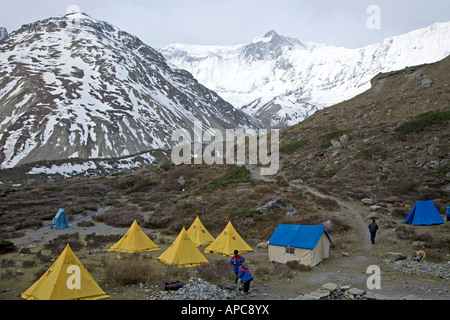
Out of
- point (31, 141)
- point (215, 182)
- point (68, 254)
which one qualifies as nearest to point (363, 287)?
point (68, 254)

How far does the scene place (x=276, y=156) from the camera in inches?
1922

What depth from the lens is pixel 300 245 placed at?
18.1 m

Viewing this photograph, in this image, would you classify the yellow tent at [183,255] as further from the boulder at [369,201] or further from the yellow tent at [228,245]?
the boulder at [369,201]

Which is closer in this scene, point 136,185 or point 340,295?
point 340,295


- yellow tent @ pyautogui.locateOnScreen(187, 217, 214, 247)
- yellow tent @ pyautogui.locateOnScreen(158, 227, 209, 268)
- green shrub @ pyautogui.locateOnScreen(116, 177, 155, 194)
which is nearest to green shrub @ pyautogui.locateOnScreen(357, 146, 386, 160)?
yellow tent @ pyautogui.locateOnScreen(187, 217, 214, 247)

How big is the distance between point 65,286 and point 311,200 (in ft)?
72.0

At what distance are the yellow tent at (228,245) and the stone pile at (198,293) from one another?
7842mm

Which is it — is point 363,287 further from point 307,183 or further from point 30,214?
point 30,214

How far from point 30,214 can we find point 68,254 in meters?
25.4

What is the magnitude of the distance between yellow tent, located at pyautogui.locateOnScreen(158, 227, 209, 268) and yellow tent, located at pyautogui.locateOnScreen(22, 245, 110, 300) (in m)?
5.73

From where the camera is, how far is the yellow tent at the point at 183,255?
699 inches

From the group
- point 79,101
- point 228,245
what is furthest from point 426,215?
point 79,101

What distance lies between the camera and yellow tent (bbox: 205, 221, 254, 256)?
2102cm

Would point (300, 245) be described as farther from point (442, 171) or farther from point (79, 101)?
point (79, 101)
